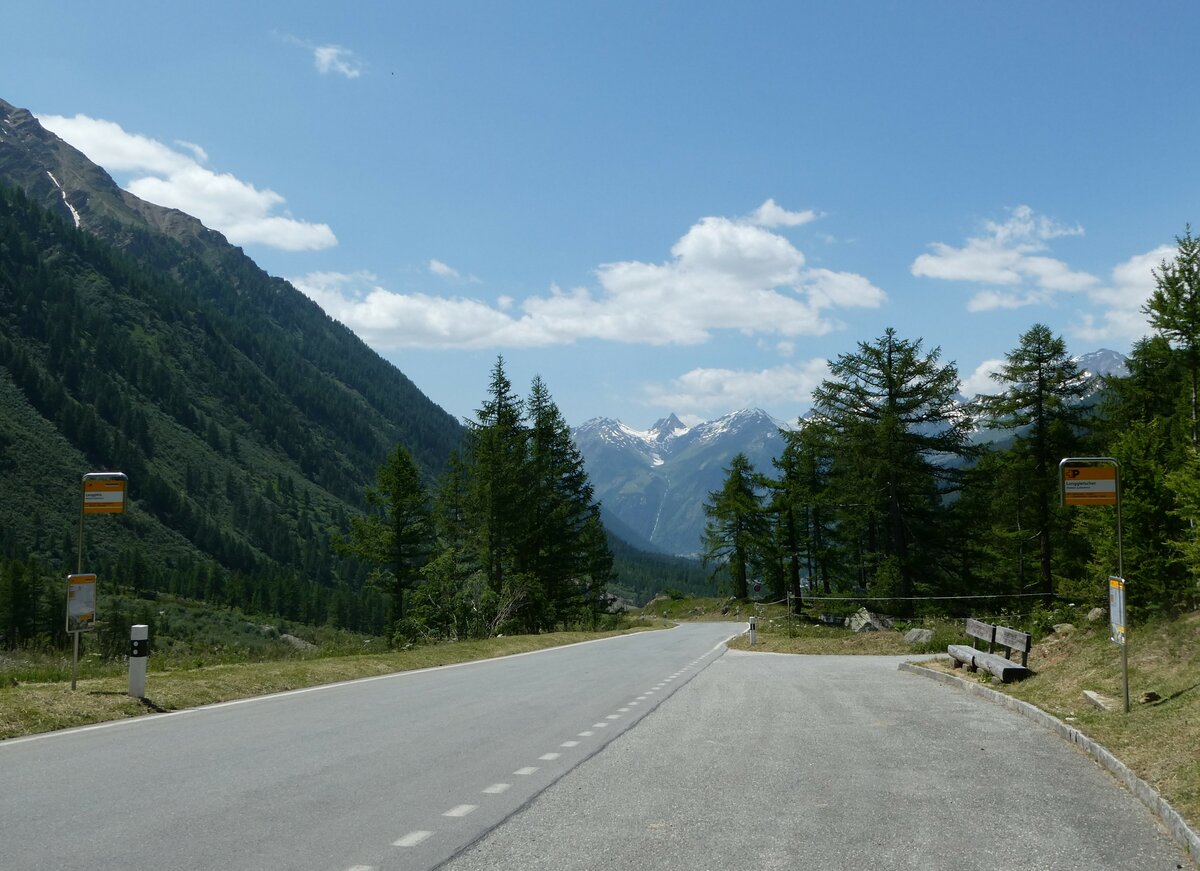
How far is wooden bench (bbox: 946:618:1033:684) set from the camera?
15.8m

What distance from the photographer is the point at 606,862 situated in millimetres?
5566

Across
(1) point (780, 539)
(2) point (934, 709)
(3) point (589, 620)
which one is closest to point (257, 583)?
(3) point (589, 620)

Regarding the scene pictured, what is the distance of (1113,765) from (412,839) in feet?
21.7

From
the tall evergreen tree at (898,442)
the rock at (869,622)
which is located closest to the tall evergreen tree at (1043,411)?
the tall evergreen tree at (898,442)

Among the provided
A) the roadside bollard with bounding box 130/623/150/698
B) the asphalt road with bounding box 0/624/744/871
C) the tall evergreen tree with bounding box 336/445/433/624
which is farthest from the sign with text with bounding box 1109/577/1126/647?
the tall evergreen tree with bounding box 336/445/433/624

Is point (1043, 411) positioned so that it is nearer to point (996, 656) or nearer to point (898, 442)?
point (898, 442)

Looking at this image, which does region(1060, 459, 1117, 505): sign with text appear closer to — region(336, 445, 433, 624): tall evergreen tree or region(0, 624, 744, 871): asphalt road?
region(0, 624, 744, 871): asphalt road

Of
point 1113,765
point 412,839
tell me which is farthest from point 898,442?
point 412,839

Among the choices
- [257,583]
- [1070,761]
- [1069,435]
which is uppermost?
[1069,435]

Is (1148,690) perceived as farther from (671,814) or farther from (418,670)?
(418,670)

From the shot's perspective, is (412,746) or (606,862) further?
(412,746)

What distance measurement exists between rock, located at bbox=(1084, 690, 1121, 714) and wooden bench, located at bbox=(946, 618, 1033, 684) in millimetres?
3301

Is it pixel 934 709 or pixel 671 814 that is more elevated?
pixel 671 814

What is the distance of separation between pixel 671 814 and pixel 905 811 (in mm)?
1795
